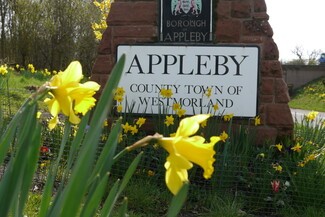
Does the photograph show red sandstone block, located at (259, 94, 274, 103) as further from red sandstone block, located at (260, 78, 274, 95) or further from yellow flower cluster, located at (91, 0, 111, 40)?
yellow flower cluster, located at (91, 0, 111, 40)

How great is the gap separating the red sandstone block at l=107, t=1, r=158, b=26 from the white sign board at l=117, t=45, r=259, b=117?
0.25 metres

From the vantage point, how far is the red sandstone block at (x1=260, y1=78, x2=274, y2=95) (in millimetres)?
4723

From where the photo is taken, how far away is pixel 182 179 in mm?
1044

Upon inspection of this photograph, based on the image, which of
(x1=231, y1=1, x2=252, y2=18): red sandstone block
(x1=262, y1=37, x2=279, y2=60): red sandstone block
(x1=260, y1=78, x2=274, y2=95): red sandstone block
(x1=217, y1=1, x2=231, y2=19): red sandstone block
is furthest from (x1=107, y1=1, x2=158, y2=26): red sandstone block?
(x1=260, y1=78, x2=274, y2=95): red sandstone block

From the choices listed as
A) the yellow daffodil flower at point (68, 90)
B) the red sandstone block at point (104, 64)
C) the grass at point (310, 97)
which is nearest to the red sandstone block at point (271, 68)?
the red sandstone block at point (104, 64)

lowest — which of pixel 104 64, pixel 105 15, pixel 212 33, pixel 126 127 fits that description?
pixel 126 127

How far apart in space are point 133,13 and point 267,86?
142 cm

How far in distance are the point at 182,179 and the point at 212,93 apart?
3802 mm

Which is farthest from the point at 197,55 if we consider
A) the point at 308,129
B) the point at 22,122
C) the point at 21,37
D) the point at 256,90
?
the point at 21,37

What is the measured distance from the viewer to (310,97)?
2536 cm

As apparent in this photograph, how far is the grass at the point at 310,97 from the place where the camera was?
22000 millimetres

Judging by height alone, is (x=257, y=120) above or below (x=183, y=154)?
below

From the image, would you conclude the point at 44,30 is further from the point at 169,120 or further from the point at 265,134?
the point at 169,120

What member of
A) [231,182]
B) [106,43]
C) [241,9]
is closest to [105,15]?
[106,43]
